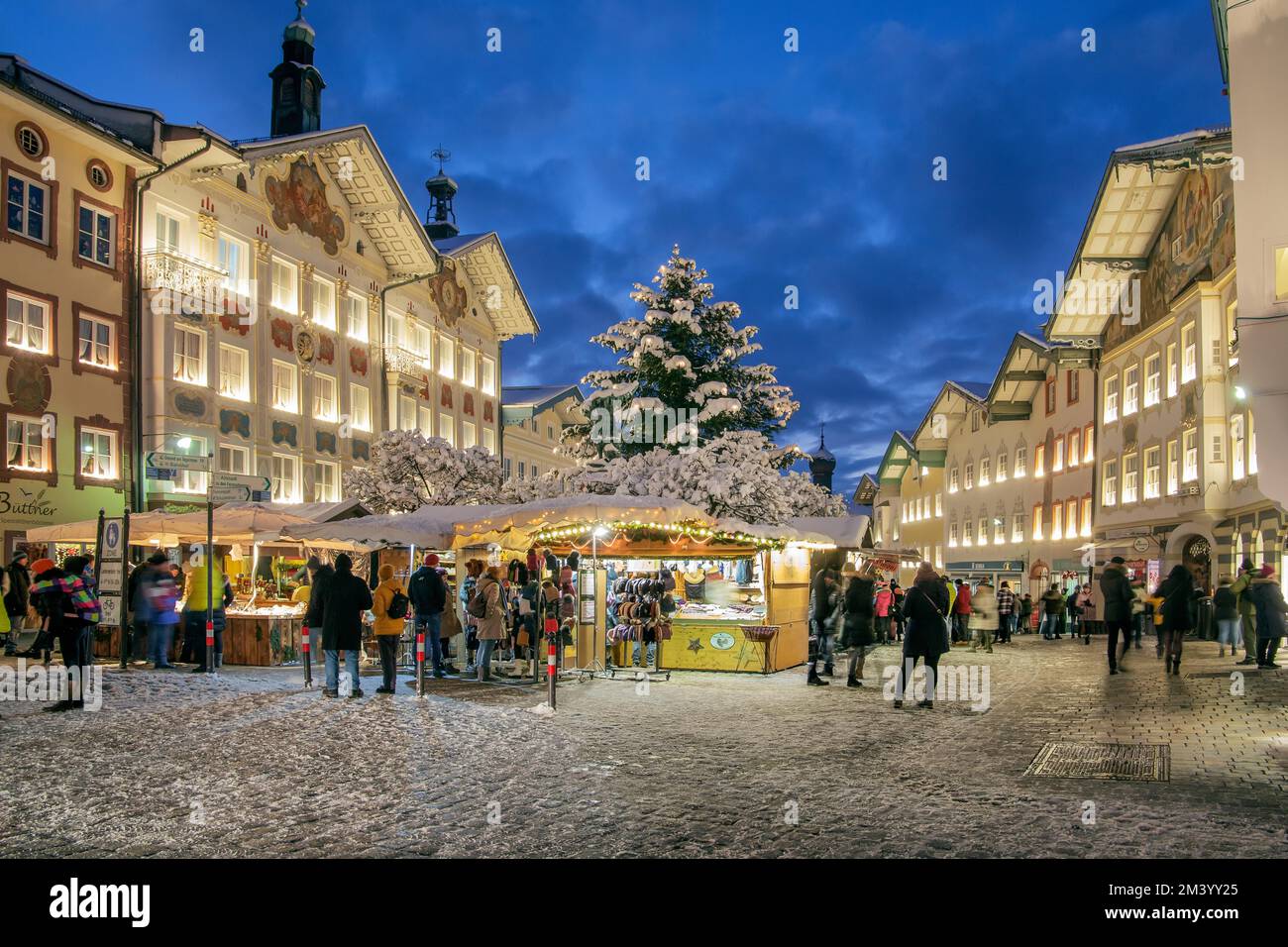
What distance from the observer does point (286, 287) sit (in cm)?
3553

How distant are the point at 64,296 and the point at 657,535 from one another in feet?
52.7

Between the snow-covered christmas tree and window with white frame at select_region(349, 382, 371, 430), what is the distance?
31.2 feet

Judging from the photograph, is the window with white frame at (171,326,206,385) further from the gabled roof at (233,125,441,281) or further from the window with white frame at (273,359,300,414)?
the gabled roof at (233,125,441,281)

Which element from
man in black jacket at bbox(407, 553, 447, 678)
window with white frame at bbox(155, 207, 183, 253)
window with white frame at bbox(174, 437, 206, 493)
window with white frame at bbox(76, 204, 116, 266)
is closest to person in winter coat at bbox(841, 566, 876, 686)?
man in black jacket at bbox(407, 553, 447, 678)

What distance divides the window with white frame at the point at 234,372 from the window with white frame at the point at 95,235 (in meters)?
4.20

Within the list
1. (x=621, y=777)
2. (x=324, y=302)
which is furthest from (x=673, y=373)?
(x=621, y=777)

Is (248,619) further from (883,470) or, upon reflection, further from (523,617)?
(883,470)

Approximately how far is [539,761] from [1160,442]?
3081cm

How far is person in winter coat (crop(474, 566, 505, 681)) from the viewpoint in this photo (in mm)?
16938

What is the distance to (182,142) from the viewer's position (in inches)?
1190

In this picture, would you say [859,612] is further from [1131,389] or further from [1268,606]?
[1131,389]

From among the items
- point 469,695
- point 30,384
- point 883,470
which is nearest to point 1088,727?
point 469,695

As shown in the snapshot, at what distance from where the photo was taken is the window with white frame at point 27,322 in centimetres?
2575
